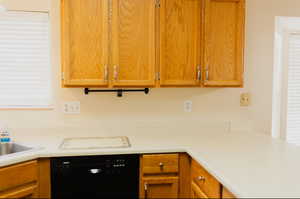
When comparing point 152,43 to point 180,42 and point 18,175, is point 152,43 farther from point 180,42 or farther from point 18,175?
point 18,175

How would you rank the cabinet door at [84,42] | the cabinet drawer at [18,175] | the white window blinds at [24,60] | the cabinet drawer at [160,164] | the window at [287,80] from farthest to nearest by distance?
1. the window at [287,80]
2. the white window blinds at [24,60]
3. the cabinet door at [84,42]
4. the cabinet drawer at [160,164]
5. the cabinet drawer at [18,175]

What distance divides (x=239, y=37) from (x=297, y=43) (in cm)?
90

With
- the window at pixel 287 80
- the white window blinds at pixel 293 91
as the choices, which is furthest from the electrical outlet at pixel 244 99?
the white window blinds at pixel 293 91

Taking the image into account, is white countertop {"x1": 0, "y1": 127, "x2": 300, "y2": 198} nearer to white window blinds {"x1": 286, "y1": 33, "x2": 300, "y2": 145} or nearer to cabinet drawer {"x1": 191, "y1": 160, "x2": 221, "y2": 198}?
cabinet drawer {"x1": 191, "y1": 160, "x2": 221, "y2": 198}

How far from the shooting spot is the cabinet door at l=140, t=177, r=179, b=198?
196cm

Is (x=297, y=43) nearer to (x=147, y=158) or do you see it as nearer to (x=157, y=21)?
(x=157, y=21)

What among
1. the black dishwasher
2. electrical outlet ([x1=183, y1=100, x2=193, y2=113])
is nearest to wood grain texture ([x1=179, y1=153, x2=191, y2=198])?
the black dishwasher

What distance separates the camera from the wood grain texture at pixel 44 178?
72.4 inches

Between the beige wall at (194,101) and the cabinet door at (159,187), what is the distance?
2.31 feet

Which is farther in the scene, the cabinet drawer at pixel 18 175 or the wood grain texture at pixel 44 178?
the wood grain texture at pixel 44 178

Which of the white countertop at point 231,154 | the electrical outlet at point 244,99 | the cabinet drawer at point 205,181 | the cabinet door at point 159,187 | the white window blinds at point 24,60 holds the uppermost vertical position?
the white window blinds at point 24,60

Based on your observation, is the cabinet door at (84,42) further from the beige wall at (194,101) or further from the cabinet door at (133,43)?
the beige wall at (194,101)

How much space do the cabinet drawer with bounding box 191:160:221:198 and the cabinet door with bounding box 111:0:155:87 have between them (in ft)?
2.51

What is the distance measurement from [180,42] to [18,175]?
1.52 m
